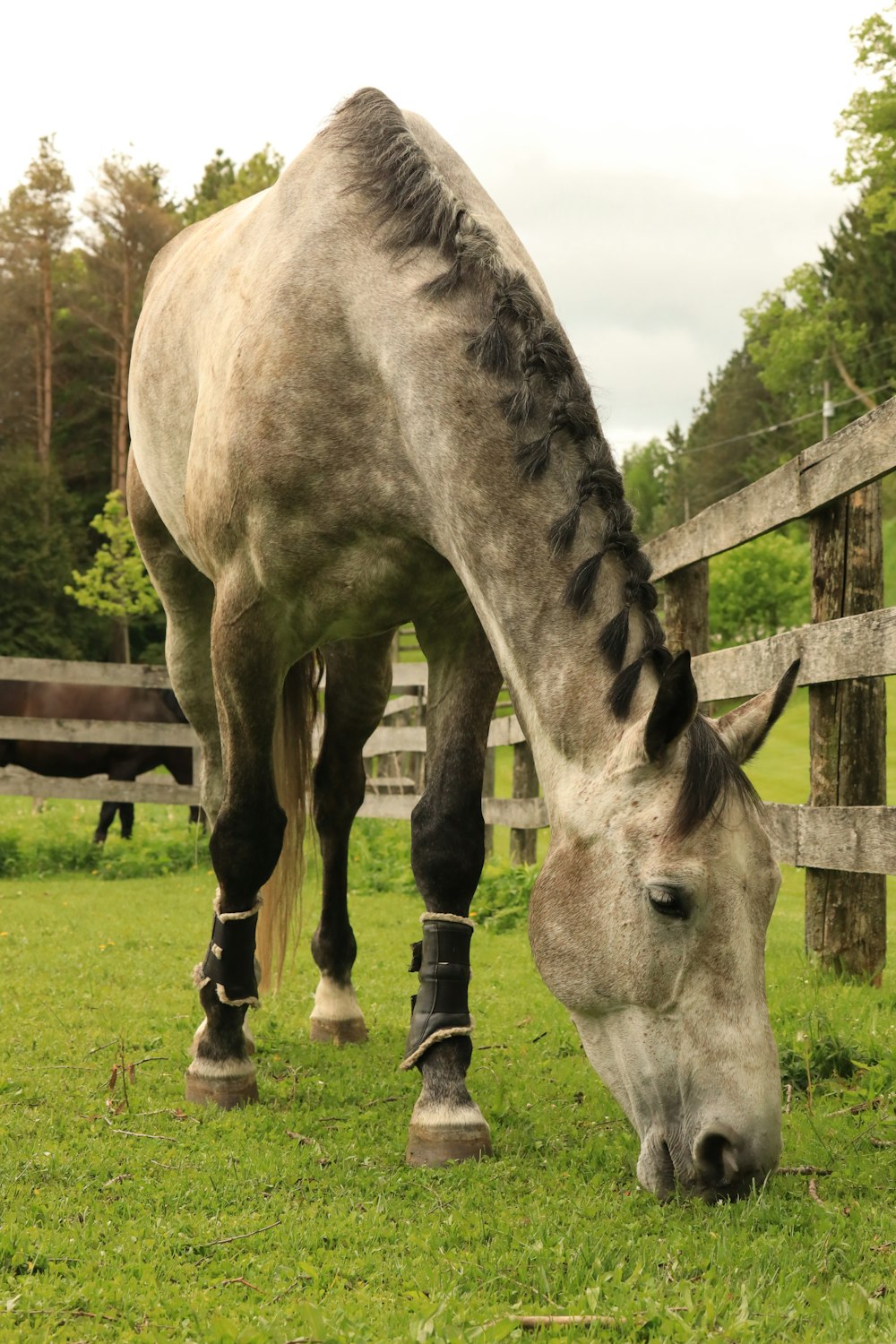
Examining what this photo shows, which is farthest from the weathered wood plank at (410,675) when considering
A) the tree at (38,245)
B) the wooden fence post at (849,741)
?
the tree at (38,245)

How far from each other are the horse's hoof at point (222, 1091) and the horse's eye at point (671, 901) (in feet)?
5.03

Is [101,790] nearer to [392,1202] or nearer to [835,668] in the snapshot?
[835,668]

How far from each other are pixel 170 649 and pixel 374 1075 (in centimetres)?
197

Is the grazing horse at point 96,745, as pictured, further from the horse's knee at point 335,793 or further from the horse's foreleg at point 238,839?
the horse's foreleg at point 238,839

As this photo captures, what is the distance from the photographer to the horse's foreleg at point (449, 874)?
2.81 metres

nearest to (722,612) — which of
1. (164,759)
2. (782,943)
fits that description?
(164,759)

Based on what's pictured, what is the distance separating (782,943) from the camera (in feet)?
18.6

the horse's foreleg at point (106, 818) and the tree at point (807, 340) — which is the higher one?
the tree at point (807, 340)

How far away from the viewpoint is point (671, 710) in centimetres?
229

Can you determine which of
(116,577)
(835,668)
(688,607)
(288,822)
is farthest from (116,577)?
(835,668)

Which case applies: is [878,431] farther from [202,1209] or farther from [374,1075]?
[202,1209]

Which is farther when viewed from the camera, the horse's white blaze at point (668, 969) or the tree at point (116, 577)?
the tree at point (116, 577)

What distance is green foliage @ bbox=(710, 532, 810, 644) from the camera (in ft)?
129

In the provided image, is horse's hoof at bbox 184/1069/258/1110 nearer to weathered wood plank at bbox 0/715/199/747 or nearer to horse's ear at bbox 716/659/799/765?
horse's ear at bbox 716/659/799/765
